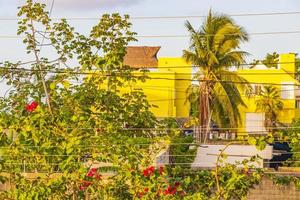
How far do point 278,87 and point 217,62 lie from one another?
1587cm

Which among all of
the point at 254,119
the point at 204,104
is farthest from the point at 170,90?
the point at 204,104

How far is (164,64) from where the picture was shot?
47.7 meters

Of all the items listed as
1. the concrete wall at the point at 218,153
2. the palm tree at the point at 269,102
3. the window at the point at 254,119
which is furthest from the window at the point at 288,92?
the concrete wall at the point at 218,153

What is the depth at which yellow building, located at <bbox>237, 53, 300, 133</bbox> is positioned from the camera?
164 feet

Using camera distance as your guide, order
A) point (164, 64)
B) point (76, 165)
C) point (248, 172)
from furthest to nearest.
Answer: point (164, 64) < point (248, 172) < point (76, 165)

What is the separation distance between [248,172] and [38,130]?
2070 mm

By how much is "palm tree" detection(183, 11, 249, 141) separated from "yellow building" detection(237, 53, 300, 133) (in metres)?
10.6

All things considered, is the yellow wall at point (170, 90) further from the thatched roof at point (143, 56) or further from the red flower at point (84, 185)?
the red flower at point (84, 185)

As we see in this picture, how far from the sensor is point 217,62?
3625 centimetres

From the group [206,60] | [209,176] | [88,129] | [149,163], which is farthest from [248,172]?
[206,60]

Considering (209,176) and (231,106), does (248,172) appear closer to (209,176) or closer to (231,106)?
(209,176)

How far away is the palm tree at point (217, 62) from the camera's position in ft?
118

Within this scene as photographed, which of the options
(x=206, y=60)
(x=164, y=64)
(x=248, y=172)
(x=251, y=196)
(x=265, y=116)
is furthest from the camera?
(x=265, y=116)

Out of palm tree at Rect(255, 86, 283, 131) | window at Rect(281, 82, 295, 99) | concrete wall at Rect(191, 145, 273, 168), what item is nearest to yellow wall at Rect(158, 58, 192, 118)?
palm tree at Rect(255, 86, 283, 131)
